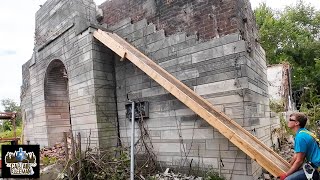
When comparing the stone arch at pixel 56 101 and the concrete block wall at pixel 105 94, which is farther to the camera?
the stone arch at pixel 56 101

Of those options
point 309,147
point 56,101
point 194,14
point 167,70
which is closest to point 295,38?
point 194,14

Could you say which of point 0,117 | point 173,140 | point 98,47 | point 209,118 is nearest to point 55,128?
point 0,117

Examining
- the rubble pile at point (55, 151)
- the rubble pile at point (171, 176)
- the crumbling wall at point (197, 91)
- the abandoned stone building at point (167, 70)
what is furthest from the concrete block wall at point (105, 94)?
the rubble pile at point (171, 176)

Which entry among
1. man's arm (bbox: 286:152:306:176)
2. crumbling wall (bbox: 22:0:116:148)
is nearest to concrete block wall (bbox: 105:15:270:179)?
crumbling wall (bbox: 22:0:116:148)

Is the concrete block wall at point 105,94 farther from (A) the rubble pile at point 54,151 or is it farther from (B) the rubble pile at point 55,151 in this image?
(A) the rubble pile at point 54,151

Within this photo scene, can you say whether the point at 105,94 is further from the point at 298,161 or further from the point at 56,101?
the point at 298,161

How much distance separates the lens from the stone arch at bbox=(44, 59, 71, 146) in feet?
28.7

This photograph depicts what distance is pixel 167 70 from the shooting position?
616cm

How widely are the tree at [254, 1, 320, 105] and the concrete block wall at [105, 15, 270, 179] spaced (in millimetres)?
18228

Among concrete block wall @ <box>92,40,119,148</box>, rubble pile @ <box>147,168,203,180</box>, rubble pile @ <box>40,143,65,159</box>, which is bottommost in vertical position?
rubble pile @ <box>147,168,203,180</box>

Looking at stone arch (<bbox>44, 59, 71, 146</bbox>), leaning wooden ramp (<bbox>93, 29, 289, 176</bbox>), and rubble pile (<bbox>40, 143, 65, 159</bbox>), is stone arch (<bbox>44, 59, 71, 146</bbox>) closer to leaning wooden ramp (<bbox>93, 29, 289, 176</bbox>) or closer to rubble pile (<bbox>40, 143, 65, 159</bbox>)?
rubble pile (<bbox>40, 143, 65, 159</bbox>)

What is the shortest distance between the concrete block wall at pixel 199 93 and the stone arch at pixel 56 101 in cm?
309

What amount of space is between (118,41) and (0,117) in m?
6.28

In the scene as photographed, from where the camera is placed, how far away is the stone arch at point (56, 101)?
8.74 metres
